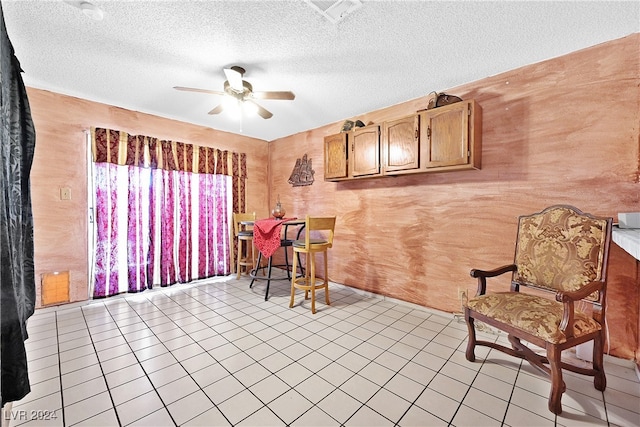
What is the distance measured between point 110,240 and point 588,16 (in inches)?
198

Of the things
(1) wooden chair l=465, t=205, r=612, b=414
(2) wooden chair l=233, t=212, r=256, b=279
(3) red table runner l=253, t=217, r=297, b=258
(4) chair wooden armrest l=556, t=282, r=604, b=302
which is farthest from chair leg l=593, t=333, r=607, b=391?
(2) wooden chair l=233, t=212, r=256, b=279

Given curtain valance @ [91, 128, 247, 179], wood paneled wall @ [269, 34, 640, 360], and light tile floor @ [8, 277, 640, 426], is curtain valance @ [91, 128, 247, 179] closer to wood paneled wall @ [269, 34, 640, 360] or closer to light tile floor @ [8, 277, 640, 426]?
light tile floor @ [8, 277, 640, 426]

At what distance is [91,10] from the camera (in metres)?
1.74

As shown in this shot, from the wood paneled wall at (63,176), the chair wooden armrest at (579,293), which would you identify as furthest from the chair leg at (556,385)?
the wood paneled wall at (63,176)

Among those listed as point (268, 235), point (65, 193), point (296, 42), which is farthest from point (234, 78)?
point (65, 193)

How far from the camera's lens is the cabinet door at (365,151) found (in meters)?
3.22

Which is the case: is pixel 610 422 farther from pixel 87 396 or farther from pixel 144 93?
pixel 144 93

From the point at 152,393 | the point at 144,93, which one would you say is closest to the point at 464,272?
the point at 152,393

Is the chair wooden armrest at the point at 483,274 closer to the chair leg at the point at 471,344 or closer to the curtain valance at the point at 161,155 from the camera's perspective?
the chair leg at the point at 471,344

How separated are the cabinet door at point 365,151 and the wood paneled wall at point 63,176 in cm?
297

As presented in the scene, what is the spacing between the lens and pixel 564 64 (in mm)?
2240

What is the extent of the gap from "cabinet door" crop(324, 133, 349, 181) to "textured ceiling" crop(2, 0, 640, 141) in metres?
0.65

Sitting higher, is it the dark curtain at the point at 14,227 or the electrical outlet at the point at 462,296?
the dark curtain at the point at 14,227

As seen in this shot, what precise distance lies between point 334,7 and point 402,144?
1.59 m
